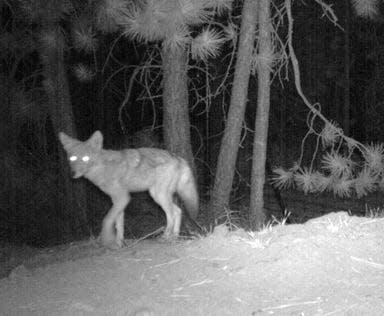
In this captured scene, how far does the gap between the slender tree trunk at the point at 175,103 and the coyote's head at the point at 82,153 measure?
1631mm

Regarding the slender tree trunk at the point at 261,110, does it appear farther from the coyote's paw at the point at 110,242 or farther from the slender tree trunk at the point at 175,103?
the coyote's paw at the point at 110,242

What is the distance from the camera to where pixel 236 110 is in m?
9.90

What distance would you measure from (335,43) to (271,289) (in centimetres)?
1879

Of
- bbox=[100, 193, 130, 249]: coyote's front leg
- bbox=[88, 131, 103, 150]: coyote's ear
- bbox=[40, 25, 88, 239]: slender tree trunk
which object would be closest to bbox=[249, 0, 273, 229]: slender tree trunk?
bbox=[100, 193, 130, 249]: coyote's front leg

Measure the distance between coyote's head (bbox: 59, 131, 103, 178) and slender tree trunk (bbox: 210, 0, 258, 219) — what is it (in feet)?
7.53

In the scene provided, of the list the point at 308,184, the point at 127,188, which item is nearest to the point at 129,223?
the point at 127,188

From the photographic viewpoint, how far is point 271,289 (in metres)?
4.60

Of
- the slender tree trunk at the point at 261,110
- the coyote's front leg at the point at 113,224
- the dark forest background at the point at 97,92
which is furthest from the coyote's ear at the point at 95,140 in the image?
the slender tree trunk at the point at 261,110

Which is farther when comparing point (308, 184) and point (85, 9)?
point (85, 9)

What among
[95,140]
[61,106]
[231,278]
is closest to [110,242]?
[95,140]

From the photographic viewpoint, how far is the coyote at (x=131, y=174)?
8836 millimetres

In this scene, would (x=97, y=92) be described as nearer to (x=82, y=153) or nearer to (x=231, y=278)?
(x=82, y=153)

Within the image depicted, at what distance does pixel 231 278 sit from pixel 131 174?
4.28 meters

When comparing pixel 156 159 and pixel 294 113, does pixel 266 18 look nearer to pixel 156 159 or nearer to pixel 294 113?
pixel 156 159
